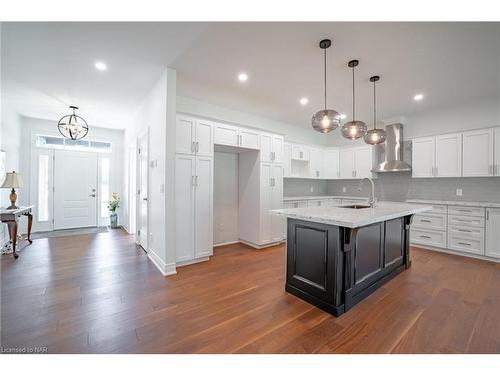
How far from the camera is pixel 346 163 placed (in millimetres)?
5727

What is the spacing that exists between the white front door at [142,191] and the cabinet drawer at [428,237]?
532cm

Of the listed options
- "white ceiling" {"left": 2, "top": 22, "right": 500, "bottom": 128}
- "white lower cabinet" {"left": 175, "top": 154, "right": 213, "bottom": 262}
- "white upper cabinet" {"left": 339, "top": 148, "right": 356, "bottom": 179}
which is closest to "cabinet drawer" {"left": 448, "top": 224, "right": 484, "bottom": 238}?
"white upper cabinet" {"left": 339, "top": 148, "right": 356, "bottom": 179}

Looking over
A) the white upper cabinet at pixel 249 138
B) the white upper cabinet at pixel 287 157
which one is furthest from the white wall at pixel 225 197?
the white upper cabinet at pixel 287 157

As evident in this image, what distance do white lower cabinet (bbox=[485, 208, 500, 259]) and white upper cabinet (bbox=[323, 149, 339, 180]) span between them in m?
2.93

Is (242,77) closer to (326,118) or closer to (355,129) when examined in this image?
(326,118)

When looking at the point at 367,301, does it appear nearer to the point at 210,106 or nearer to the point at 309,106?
the point at 309,106

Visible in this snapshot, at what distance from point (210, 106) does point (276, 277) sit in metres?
3.10

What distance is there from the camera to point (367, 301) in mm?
2336

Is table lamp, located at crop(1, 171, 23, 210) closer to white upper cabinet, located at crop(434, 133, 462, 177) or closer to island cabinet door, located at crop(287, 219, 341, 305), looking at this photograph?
island cabinet door, located at crop(287, 219, 341, 305)

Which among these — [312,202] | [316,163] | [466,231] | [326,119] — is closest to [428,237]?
[466,231]

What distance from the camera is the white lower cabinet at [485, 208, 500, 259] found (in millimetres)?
3553

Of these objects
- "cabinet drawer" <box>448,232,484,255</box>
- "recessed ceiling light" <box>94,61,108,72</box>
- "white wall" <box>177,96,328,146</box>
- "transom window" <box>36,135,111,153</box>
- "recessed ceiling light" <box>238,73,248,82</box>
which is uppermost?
"recessed ceiling light" <box>94,61,108,72</box>

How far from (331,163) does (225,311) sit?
4986 millimetres

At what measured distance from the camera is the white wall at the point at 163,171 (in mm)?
2945
